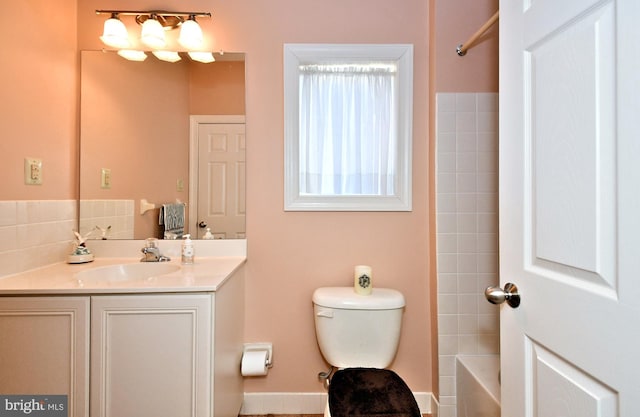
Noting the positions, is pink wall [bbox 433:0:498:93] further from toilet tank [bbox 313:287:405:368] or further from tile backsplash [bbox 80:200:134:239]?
tile backsplash [bbox 80:200:134:239]

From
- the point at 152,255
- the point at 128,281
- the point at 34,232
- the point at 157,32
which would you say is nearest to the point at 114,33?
the point at 157,32

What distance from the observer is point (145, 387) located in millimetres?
1056

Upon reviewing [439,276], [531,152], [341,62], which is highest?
[341,62]

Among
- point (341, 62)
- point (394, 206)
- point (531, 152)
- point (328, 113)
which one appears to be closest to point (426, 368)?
point (394, 206)

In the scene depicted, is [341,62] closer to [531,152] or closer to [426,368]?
[531,152]

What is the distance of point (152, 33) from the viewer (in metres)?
1.54

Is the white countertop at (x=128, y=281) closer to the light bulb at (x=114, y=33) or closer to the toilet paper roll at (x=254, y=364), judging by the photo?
the toilet paper roll at (x=254, y=364)

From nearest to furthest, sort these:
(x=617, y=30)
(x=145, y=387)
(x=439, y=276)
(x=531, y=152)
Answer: (x=617, y=30) < (x=531, y=152) < (x=145, y=387) < (x=439, y=276)

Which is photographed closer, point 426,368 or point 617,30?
point 617,30

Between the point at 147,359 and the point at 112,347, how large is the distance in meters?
0.13

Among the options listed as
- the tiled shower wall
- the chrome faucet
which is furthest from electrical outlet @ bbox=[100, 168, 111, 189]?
the tiled shower wall

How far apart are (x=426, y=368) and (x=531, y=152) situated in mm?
1329

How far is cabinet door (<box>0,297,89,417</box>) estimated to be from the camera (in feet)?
3.43

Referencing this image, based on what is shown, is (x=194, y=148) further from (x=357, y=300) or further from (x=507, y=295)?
(x=507, y=295)
